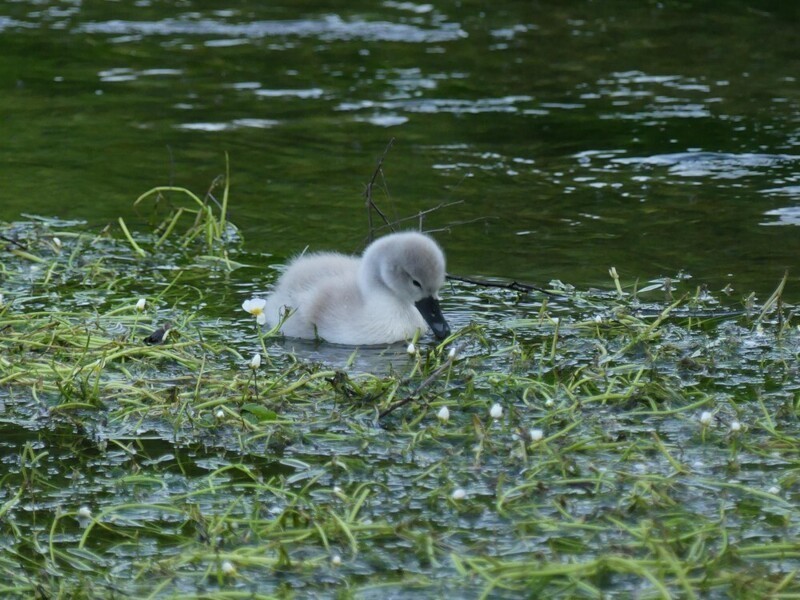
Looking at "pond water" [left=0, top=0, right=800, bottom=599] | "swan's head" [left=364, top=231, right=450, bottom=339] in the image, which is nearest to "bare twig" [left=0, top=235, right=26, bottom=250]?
"pond water" [left=0, top=0, right=800, bottom=599]

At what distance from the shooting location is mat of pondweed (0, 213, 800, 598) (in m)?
4.27

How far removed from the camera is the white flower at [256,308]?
659cm

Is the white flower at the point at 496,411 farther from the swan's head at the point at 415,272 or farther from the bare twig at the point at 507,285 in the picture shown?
the bare twig at the point at 507,285

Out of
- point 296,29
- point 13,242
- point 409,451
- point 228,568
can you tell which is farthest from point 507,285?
point 296,29

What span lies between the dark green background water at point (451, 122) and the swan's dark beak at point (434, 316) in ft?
3.89

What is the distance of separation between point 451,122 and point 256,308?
16.5ft

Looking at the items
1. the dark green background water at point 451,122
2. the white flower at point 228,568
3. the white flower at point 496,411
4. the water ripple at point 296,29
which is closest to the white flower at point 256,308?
the dark green background water at point 451,122

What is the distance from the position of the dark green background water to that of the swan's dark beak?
1186 millimetres

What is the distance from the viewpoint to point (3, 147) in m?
10.6

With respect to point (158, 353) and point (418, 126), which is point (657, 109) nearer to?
point (418, 126)

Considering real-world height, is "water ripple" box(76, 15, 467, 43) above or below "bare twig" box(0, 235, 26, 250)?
above

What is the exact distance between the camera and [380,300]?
21.6 feet

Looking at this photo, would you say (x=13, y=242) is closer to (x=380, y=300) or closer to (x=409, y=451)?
(x=380, y=300)

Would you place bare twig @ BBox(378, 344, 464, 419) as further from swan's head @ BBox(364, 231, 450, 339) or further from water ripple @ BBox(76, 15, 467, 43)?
water ripple @ BBox(76, 15, 467, 43)
